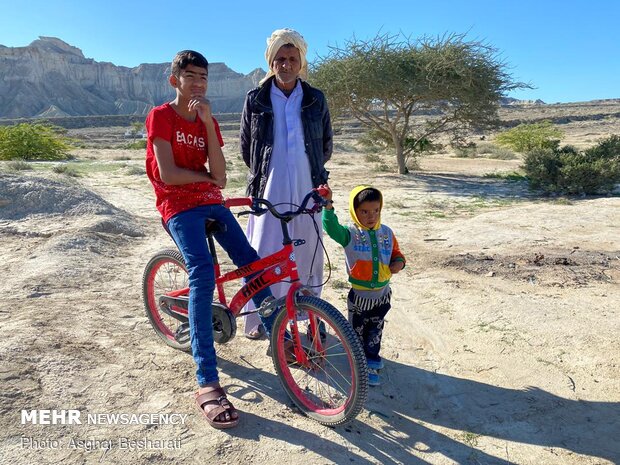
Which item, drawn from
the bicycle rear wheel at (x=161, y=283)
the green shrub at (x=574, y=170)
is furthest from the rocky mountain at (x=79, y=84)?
the bicycle rear wheel at (x=161, y=283)

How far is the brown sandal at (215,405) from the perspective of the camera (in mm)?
2502

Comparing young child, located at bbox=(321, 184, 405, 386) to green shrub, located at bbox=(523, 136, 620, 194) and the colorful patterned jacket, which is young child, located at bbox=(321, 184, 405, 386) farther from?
green shrub, located at bbox=(523, 136, 620, 194)

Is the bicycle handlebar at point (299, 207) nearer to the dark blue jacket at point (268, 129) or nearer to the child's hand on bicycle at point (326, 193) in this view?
the child's hand on bicycle at point (326, 193)

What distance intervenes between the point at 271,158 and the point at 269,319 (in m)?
1.24

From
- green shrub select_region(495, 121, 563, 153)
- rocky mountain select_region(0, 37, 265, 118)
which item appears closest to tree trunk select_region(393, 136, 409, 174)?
green shrub select_region(495, 121, 563, 153)

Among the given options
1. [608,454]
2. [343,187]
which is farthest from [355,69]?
[608,454]

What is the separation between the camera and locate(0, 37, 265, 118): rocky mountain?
9512 cm

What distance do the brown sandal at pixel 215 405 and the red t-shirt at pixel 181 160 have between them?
3.50ft

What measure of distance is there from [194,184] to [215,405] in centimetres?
130

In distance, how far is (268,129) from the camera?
3.38 meters

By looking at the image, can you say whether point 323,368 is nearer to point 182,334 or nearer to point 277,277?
point 277,277

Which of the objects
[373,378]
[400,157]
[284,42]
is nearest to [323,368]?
[373,378]

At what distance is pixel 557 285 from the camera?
4.82 m

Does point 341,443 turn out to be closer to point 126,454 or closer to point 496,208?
point 126,454
